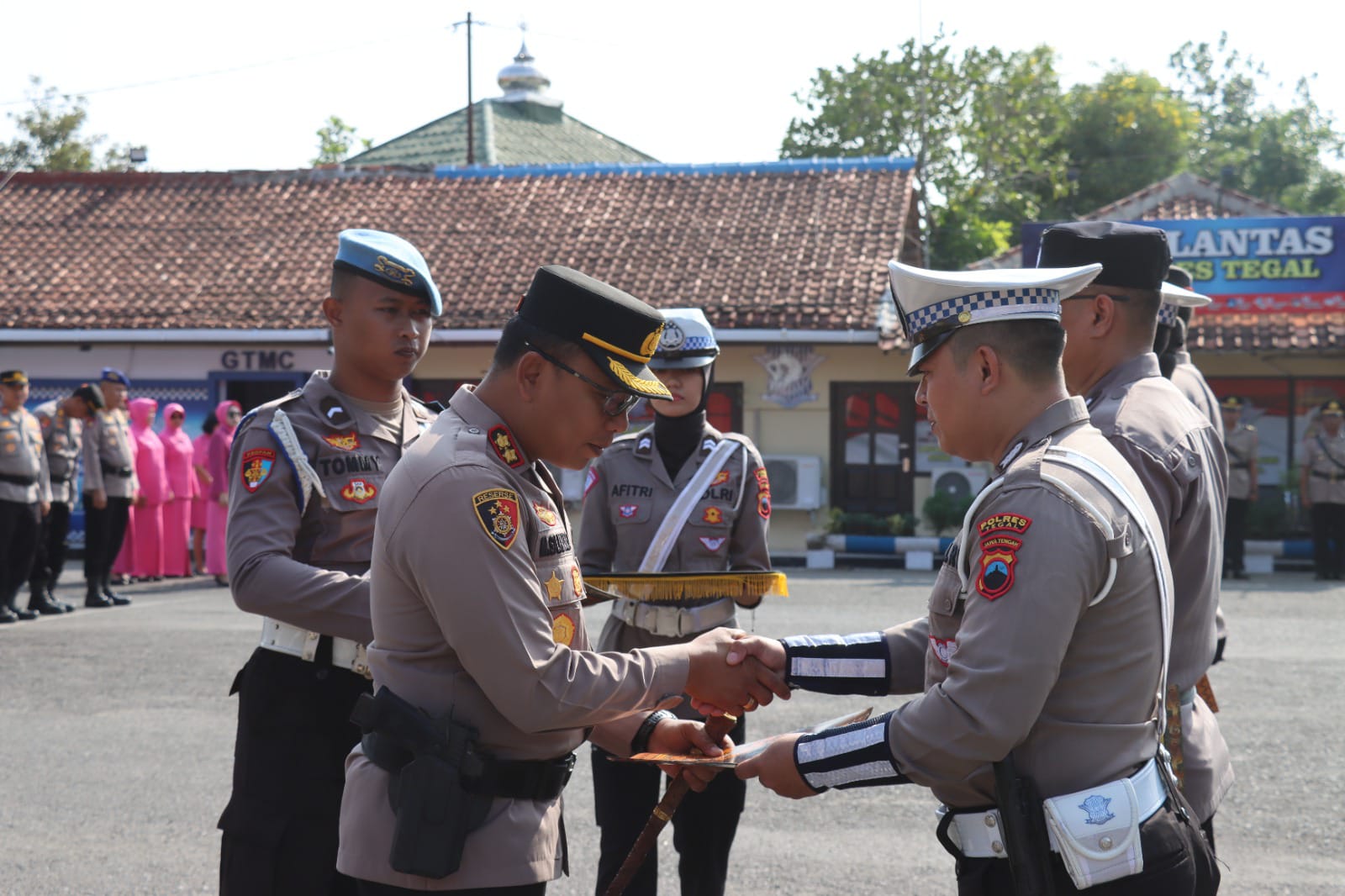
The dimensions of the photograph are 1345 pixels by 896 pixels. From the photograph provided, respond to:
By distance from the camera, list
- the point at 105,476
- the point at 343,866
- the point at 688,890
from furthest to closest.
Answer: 1. the point at 105,476
2. the point at 688,890
3. the point at 343,866

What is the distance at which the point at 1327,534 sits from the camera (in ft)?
51.8

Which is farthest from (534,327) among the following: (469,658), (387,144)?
(387,144)

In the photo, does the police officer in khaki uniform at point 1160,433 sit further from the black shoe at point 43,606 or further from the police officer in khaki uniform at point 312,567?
the black shoe at point 43,606

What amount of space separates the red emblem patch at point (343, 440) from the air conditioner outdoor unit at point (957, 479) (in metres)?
16.6

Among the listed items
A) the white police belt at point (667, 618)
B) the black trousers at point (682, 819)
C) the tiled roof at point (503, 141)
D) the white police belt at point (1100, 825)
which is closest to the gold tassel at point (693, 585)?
the white police belt at point (667, 618)

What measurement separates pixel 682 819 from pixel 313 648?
159 cm

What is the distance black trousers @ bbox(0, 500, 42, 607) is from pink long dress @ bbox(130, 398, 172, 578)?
10.6ft

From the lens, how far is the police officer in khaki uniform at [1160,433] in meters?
3.18

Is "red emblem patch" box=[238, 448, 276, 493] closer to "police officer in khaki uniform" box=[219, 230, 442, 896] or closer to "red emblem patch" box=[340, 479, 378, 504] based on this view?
"police officer in khaki uniform" box=[219, 230, 442, 896]

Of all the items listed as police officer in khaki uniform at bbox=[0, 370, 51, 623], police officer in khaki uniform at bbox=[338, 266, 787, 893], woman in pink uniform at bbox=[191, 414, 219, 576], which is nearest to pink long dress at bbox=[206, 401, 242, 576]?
woman in pink uniform at bbox=[191, 414, 219, 576]

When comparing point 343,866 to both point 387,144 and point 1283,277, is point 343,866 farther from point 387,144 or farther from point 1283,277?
point 387,144

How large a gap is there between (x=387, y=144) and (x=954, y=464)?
22.8 m

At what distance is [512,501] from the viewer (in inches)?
103

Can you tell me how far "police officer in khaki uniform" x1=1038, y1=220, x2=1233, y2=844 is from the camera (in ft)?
10.4
